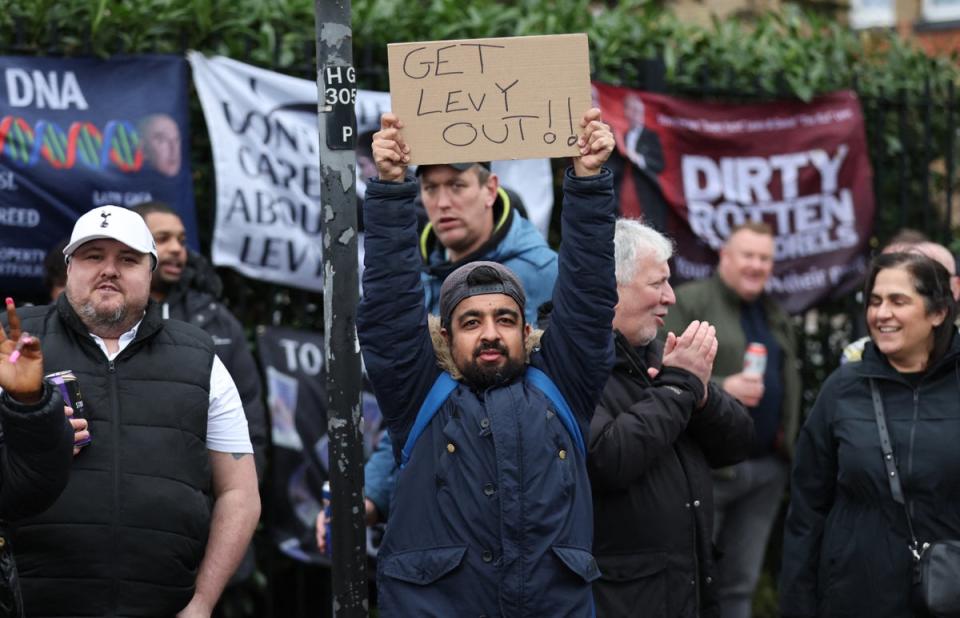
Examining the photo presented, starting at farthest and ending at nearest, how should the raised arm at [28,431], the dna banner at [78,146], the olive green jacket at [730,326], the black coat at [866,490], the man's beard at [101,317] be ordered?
the olive green jacket at [730,326]
the dna banner at [78,146]
the black coat at [866,490]
the man's beard at [101,317]
the raised arm at [28,431]

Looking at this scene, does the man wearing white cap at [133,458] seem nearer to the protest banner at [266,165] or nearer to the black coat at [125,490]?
the black coat at [125,490]

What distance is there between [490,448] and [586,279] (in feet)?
1.78

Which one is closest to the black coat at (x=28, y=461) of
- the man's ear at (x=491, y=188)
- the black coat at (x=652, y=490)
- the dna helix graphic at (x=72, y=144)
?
the black coat at (x=652, y=490)

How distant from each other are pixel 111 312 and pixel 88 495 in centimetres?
53

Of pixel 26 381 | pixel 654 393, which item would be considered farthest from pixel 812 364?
pixel 26 381

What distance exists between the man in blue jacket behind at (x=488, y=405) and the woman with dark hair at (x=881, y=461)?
4.36ft

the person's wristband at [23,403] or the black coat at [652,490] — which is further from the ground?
the person's wristband at [23,403]

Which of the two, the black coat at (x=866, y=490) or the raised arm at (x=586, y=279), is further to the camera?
the black coat at (x=866, y=490)

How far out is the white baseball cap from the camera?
441 cm

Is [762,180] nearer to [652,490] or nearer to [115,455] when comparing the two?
Answer: [652,490]

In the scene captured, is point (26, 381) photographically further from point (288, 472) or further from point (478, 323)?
point (288, 472)

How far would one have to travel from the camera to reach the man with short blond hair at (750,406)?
711 cm

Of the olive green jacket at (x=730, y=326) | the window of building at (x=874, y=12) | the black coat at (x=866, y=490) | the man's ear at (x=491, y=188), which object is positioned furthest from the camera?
the window of building at (x=874, y=12)

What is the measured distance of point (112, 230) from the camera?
4.42m
